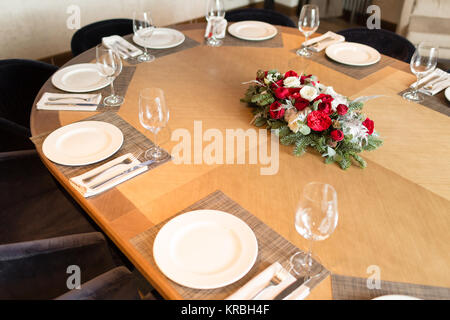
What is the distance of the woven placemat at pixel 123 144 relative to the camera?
126 cm

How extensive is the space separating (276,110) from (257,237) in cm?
51

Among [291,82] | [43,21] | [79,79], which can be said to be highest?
[291,82]

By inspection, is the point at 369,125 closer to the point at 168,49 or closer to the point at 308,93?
the point at 308,93

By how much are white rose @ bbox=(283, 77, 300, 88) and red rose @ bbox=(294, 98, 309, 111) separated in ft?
0.24

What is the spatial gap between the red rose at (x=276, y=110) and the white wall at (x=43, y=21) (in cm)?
268

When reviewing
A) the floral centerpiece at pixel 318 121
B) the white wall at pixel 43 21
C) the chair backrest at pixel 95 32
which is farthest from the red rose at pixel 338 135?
the white wall at pixel 43 21

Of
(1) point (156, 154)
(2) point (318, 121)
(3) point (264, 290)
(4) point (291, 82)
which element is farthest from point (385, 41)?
(3) point (264, 290)

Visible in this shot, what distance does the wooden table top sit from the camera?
1039mm

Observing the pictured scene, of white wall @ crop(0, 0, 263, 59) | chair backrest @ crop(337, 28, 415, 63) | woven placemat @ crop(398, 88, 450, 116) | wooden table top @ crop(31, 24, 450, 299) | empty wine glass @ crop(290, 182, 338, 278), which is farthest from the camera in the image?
white wall @ crop(0, 0, 263, 59)

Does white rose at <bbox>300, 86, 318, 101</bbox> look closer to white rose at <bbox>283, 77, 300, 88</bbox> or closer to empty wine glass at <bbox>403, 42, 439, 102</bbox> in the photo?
white rose at <bbox>283, 77, 300, 88</bbox>

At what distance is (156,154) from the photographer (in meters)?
1.33

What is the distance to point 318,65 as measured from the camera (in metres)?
1.93

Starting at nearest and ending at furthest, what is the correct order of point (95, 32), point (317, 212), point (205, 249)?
point (317, 212), point (205, 249), point (95, 32)

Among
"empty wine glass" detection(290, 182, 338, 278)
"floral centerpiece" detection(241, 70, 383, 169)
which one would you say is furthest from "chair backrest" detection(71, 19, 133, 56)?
"empty wine glass" detection(290, 182, 338, 278)
